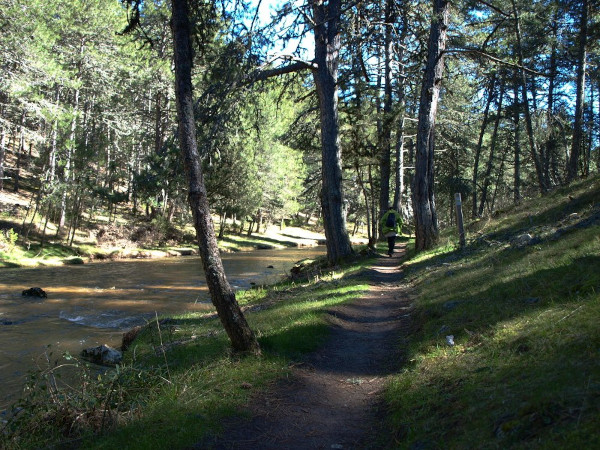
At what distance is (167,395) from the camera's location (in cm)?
486

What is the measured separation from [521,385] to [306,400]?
233cm

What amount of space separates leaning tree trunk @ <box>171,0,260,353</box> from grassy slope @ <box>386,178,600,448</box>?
240 cm

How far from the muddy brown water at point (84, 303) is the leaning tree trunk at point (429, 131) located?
7540mm

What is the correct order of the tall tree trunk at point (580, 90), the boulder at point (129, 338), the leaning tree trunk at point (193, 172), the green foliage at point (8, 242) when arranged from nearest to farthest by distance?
1. the leaning tree trunk at point (193, 172)
2. the boulder at point (129, 338)
3. the tall tree trunk at point (580, 90)
4. the green foliage at point (8, 242)

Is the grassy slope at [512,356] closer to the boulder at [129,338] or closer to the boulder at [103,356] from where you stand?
the boulder at [103,356]

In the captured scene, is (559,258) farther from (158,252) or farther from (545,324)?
(158,252)

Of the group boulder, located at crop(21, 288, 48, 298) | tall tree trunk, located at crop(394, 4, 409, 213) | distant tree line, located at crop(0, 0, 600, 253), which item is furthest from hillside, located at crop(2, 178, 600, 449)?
tall tree trunk, located at crop(394, 4, 409, 213)

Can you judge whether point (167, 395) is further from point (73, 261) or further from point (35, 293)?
point (73, 261)

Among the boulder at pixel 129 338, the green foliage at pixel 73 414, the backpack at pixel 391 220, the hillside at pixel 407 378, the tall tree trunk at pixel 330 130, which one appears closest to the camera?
the hillside at pixel 407 378

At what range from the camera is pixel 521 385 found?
3.32 meters

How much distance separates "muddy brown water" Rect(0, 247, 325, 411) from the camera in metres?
8.95

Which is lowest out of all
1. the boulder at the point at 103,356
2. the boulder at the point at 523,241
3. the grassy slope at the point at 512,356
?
A: the boulder at the point at 103,356

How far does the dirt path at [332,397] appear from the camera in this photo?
13.1 feet

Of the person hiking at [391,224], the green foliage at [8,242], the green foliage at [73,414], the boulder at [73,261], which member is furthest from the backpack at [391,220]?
the green foliage at [8,242]
